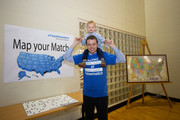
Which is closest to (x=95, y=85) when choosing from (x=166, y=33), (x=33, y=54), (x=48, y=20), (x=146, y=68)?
(x=33, y=54)

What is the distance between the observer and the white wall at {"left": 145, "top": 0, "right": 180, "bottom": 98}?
9.01ft

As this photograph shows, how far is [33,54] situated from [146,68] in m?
2.56

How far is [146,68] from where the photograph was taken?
2547mm

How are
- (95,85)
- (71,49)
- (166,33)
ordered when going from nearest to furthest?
(95,85) < (71,49) < (166,33)

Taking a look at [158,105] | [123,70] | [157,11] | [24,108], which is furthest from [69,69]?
[157,11]

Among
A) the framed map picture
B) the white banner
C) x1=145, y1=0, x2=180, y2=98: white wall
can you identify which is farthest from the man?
x1=145, y1=0, x2=180, y2=98: white wall

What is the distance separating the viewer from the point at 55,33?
1652mm

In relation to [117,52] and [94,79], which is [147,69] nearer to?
[117,52]

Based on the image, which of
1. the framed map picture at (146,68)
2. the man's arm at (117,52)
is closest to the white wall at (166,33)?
the framed map picture at (146,68)

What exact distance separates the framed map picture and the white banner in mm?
1604

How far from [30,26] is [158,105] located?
335 cm

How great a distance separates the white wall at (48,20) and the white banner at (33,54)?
6 centimetres

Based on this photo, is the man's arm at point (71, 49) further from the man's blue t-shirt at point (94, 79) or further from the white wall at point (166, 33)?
the white wall at point (166, 33)

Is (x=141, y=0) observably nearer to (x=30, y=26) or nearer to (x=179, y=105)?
(x=179, y=105)
